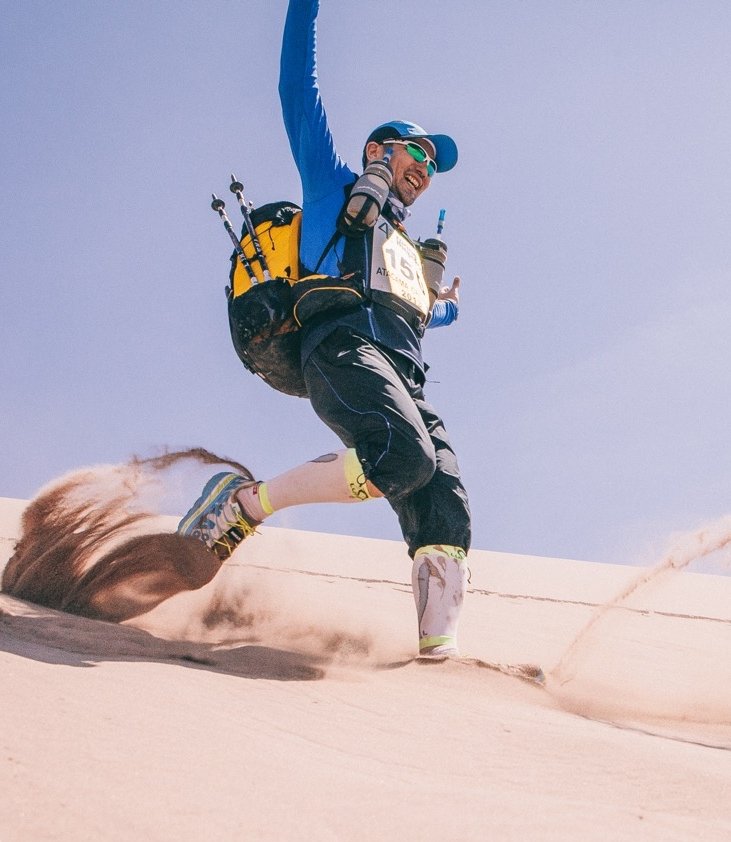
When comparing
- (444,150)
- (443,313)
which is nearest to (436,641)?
(443,313)

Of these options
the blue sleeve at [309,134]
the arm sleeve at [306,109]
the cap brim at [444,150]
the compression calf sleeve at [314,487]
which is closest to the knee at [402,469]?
the compression calf sleeve at [314,487]

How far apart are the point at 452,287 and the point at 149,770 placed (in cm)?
325

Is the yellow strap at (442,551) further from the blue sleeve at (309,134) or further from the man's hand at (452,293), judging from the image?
the man's hand at (452,293)

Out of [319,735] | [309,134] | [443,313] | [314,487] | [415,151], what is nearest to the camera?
[319,735]

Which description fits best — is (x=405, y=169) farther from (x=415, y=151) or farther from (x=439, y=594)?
(x=439, y=594)

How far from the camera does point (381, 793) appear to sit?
1557 mm

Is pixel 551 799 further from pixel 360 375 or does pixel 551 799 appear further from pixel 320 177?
pixel 320 177

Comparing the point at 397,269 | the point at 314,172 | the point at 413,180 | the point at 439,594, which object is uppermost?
the point at 413,180

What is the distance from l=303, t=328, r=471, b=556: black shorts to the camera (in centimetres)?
301

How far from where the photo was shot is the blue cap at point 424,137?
145 inches

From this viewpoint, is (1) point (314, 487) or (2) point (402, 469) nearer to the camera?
(2) point (402, 469)

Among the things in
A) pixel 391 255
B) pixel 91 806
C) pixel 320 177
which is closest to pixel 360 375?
pixel 391 255

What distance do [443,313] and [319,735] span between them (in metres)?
2.67

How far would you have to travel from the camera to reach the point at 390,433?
9.85ft
